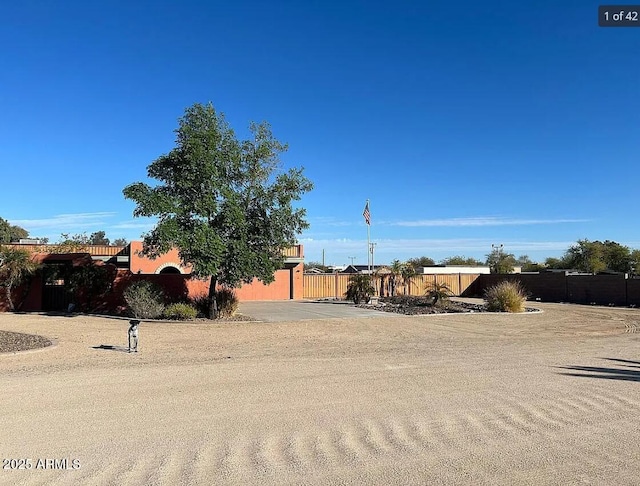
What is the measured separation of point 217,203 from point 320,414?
15392 millimetres

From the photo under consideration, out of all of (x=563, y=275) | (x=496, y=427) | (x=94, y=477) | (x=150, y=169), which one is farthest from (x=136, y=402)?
(x=563, y=275)

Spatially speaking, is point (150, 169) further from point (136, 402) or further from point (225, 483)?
point (225, 483)

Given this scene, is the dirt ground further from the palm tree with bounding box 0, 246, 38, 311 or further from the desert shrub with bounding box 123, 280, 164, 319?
the palm tree with bounding box 0, 246, 38, 311

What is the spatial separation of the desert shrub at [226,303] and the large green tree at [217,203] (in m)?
0.67

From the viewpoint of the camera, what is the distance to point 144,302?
870 inches

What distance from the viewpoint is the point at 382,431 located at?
6371mm

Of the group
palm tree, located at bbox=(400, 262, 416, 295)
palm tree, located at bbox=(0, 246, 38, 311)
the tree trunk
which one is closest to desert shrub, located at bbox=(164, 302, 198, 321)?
the tree trunk

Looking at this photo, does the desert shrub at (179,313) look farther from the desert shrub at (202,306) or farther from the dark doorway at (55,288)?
the dark doorway at (55,288)

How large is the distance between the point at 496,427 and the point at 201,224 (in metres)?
16.1

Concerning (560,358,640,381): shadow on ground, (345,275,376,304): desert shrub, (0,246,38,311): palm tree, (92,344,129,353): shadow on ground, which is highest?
(0,246,38,311): palm tree

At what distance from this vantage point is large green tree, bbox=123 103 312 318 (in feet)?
67.1

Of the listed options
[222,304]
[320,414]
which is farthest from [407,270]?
[320,414]

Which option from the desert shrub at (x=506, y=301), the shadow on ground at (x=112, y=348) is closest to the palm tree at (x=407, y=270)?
the desert shrub at (x=506, y=301)

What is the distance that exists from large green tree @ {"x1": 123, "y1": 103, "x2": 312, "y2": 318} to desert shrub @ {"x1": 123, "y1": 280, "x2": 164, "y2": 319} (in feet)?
5.68
